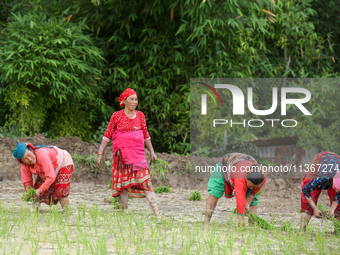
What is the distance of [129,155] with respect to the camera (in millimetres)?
4609

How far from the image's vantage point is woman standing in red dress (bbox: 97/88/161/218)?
4625 millimetres

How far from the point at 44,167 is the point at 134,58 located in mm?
5709

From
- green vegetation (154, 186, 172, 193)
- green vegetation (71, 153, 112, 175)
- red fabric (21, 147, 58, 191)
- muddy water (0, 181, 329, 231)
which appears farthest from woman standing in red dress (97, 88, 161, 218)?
green vegetation (71, 153, 112, 175)

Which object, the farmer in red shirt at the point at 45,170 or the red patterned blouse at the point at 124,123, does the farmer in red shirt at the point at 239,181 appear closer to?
the red patterned blouse at the point at 124,123

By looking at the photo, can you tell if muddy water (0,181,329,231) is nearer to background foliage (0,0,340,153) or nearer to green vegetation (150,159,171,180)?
green vegetation (150,159,171,180)

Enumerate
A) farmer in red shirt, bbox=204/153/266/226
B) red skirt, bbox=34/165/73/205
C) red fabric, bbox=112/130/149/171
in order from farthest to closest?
red fabric, bbox=112/130/149/171, red skirt, bbox=34/165/73/205, farmer in red shirt, bbox=204/153/266/226

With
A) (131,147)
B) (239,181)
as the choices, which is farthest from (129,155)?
(239,181)

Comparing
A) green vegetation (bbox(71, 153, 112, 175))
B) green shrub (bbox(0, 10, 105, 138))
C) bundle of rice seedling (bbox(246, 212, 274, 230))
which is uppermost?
green shrub (bbox(0, 10, 105, 138))

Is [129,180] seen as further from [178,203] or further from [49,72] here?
[49,72]

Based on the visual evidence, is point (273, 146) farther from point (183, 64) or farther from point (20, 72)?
point (20, 72)

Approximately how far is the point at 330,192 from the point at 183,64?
5643mm

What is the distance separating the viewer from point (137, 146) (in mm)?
4660

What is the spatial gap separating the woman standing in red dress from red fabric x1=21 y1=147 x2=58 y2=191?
589 millimetres

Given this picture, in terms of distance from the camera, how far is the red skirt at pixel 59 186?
14.4 feet
